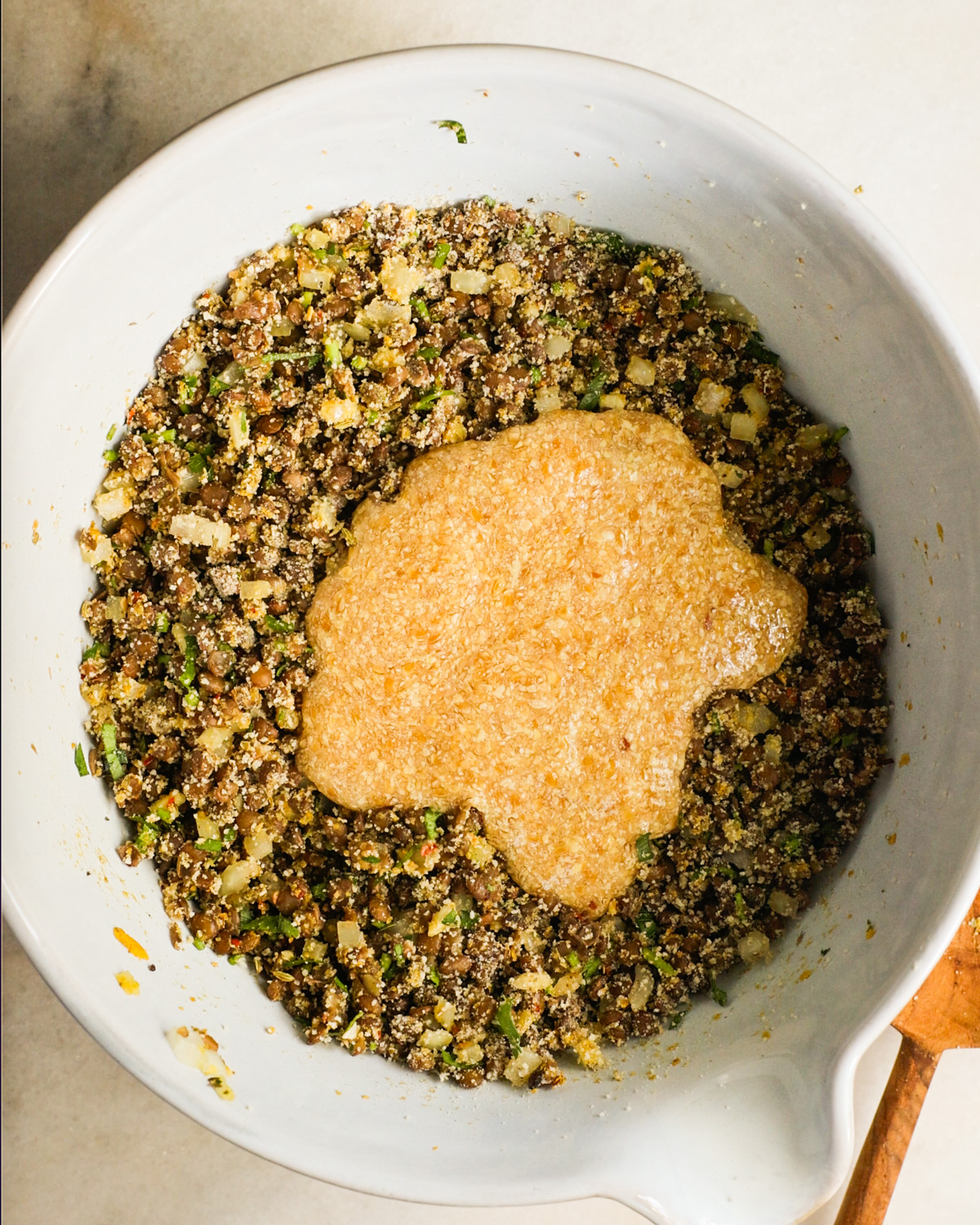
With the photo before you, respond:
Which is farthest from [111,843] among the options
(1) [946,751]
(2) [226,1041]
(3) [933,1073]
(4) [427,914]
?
(3) [933,1073]

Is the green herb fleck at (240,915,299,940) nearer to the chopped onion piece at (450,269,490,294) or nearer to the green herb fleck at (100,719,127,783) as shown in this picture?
the green herb fleck at (100,719,127,783)

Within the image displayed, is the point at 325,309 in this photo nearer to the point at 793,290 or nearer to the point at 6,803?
the point at 793,290

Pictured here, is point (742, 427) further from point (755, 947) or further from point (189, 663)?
point (189, 663)

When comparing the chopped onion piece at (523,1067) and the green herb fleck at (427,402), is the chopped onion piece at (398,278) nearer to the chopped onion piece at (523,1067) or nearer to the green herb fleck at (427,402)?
the green herb fleck at (427,402)

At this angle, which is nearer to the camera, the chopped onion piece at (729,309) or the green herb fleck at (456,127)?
the green herb fleck at (456,127)

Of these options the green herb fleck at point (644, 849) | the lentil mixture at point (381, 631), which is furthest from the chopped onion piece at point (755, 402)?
the green herb fleck at point (644, 849)

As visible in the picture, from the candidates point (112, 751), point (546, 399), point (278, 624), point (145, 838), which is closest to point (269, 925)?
point (145, 838)
